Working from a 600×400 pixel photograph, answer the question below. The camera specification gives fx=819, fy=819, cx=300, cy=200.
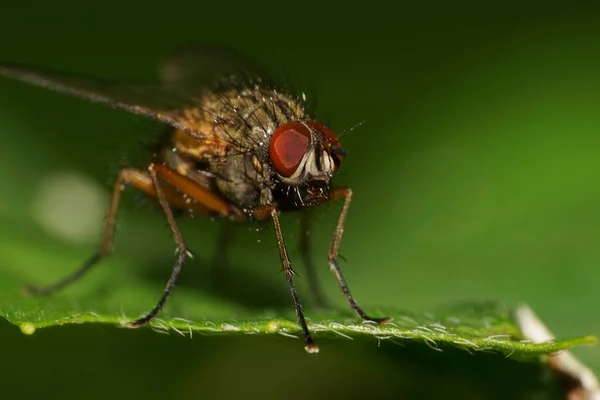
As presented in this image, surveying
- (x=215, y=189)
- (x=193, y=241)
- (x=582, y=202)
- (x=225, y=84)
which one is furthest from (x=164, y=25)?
(x=582, y=202)

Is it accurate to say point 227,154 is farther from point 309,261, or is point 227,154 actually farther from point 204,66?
point 204,66

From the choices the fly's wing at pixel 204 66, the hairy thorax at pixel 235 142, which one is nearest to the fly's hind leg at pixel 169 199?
the hairy thorax at pixel 235 142

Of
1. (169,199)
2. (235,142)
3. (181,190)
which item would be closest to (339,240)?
(235,142)

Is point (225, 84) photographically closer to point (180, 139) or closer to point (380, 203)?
point (180, 139)

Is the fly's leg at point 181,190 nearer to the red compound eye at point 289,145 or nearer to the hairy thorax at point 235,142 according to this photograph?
the hairy thorax at point 235,142

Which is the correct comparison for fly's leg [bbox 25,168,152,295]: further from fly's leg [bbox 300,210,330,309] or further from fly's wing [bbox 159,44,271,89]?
fly's leg [bbox 300,210,330,309]

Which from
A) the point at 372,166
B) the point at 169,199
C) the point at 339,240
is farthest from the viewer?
the point at 372,166

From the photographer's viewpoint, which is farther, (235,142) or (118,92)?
(118,92)
